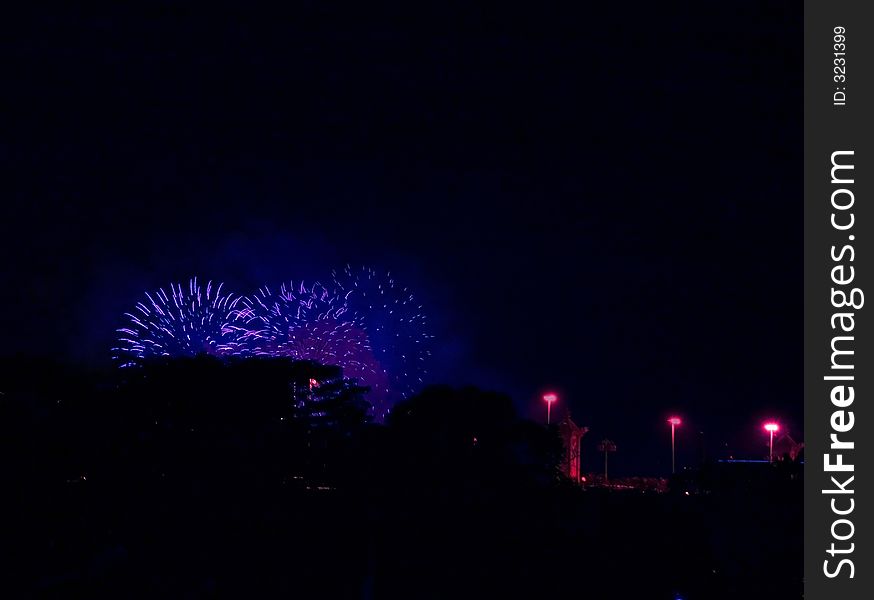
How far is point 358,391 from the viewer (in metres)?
50.5

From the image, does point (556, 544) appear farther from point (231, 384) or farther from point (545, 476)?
point (231, 384)

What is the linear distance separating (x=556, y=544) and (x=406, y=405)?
2528cm

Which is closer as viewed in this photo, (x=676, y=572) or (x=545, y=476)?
(x=676, y=572)

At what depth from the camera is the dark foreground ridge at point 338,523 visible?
1075cm

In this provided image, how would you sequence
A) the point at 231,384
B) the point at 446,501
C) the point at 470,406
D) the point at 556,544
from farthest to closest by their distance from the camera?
the point at 231,384 < the point at 470,406 < the point at 446,501 < the point at 556,544

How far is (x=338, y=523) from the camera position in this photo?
21.9 meters

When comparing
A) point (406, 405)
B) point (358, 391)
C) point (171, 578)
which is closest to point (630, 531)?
point (171, 578)

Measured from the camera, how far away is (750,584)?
12.8 metres

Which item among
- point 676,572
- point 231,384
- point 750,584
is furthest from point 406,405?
point 750,584

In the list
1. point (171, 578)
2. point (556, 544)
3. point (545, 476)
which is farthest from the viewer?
point (545, 476)

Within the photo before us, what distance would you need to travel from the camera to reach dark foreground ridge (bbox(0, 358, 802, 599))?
10.8m

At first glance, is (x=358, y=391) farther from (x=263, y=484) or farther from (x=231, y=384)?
(x=263, y=484)

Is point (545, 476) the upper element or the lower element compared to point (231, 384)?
lower
